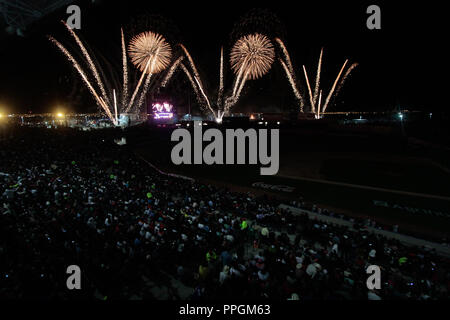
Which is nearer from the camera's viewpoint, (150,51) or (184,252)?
(184,252)

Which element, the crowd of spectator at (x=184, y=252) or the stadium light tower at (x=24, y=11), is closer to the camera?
the crowd of spectator at (x=184, y=252)

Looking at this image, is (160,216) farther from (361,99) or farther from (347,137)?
(361,99)

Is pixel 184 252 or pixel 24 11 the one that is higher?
pixel 24 11

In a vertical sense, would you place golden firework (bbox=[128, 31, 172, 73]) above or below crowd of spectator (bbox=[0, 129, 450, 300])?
above

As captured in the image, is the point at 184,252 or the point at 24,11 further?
the point at 24,11

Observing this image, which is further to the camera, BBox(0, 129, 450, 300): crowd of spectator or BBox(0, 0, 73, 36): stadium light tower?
BBox(0, 0, 73, 36): stadium light tower

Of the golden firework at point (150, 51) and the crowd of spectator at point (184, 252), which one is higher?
the golden firework at point (150, 51)

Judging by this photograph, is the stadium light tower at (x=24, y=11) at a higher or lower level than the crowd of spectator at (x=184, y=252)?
higher
